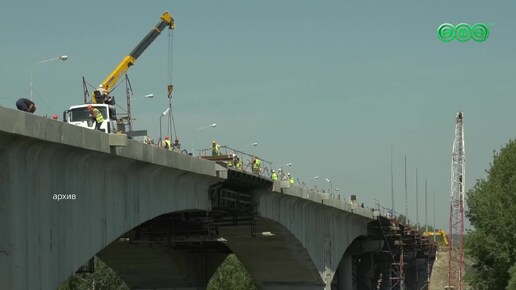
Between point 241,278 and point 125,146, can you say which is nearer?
point 125,146

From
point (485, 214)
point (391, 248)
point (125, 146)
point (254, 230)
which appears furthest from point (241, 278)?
point (125, 146)

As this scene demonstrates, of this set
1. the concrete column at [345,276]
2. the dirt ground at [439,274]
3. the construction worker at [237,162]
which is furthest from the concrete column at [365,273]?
the construction worker at [237,162]

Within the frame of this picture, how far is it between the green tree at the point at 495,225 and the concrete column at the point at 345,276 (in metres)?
11.0

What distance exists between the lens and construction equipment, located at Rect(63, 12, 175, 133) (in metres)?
39.2

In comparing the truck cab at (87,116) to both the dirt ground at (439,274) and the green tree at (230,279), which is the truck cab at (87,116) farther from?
the dirt ground at (439,274)

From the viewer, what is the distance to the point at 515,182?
83250 millimetres

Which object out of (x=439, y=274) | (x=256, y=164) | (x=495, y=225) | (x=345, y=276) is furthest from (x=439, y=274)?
(x=256, y=164)

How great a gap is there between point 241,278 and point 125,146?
9875 cm

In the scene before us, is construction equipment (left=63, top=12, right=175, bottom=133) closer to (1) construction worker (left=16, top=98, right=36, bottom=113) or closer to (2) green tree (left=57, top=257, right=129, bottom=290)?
(1) construction worker (left=16, top=98, right=36, bottom=113)

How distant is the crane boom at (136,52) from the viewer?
54125 millimetres

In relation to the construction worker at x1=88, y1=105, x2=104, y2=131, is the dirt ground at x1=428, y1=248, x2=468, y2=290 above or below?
below

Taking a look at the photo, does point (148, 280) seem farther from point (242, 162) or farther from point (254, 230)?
point (242, 162)

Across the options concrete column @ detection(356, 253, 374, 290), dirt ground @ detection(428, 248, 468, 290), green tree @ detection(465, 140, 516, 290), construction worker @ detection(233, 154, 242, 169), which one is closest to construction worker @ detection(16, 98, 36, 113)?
construction worker @ detection(233, 154, 242, 169)

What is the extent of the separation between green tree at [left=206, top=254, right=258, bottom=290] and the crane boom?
73.0m
